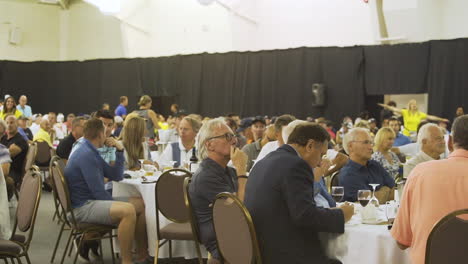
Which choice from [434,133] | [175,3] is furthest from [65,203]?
[175,3]

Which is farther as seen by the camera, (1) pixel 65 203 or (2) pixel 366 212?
(1) pixel 65 203

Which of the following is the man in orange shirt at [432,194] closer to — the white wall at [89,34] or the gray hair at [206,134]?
the gray hair at [206,134]

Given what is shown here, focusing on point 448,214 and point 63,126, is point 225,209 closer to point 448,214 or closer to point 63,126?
point 448,214

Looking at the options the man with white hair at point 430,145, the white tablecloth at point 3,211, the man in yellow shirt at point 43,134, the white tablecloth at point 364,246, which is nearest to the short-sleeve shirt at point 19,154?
the man in yellow shirt at point 43,134

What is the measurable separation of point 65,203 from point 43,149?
463 cm

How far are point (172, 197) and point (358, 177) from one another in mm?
1417

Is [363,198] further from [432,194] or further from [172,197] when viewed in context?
[172,197]

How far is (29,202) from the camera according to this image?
405 cm

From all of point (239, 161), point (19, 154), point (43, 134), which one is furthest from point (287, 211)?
point (43, 134)

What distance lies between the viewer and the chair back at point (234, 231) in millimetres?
3070

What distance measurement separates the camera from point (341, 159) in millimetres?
5457

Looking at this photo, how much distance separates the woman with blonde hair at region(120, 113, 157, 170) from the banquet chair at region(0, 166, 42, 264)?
1.84 metres

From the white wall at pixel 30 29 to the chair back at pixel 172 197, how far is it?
17.3m

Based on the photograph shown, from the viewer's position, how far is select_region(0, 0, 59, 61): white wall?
20.4 m
